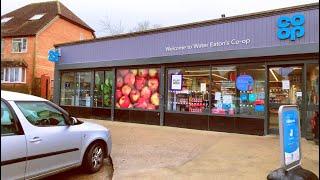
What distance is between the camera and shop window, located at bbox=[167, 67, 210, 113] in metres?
13.7

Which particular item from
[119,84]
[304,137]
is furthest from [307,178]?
[119,84]

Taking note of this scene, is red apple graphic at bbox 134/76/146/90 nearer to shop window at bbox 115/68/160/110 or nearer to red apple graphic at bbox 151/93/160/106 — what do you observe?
shop window at bbox 115/68/160/110

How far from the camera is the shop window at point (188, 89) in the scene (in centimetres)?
1373

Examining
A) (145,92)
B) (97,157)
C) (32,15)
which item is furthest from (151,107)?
(32,15)

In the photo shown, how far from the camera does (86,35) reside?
3722 centimetres

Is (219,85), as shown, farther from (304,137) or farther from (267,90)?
(304,137)

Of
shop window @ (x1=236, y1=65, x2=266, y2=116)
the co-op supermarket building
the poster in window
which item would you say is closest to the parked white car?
the co-op supermarket building

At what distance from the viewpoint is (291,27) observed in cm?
1151

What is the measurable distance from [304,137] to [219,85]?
337 cm

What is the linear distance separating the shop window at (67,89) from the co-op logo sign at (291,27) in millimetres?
10709

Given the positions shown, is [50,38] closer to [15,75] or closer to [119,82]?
[15,75]

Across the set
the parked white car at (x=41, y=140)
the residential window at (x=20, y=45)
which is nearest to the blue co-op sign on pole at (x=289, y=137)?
the parked white car at (x=41, y=140)

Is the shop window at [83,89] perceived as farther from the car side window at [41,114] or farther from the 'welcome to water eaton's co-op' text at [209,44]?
the car side window at [41,114]

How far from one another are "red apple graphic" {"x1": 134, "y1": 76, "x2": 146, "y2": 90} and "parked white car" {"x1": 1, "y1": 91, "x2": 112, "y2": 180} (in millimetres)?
8336
